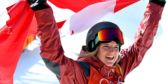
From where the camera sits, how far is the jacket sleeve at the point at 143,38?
2.09 m

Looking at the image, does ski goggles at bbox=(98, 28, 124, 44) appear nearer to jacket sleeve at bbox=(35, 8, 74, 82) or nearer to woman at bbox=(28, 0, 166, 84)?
woman at bbox=(28, 0, 166, 84)

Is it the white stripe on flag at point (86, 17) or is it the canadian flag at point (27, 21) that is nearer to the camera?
the canadian flag at point (27, 21)

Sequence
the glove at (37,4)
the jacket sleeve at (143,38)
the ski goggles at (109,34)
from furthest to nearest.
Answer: the jacket sleeve at (143,38)
the ski goggles at (109,34)
the glove at (37,4)

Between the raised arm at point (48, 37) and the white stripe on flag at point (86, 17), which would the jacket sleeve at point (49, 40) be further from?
the white stripe on flag at point (86, 17)

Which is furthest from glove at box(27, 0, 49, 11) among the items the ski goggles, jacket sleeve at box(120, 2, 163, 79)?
jacket sleeve at box(120, 2, 163, 79)

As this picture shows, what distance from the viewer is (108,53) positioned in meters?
1.81

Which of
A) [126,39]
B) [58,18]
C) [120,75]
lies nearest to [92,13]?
[58,18]

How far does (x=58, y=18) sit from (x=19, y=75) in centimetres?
139

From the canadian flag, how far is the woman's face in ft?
1.59

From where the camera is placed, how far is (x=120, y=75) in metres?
1.96

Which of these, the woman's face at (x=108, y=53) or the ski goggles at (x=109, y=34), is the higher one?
the ski goggles at (x=109, y=34)

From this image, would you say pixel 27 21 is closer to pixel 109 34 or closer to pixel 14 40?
pixel 14 40

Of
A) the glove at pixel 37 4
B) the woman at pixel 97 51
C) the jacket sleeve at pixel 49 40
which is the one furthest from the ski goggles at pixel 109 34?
the glove at pixel 37 4

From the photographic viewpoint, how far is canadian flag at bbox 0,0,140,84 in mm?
1456
